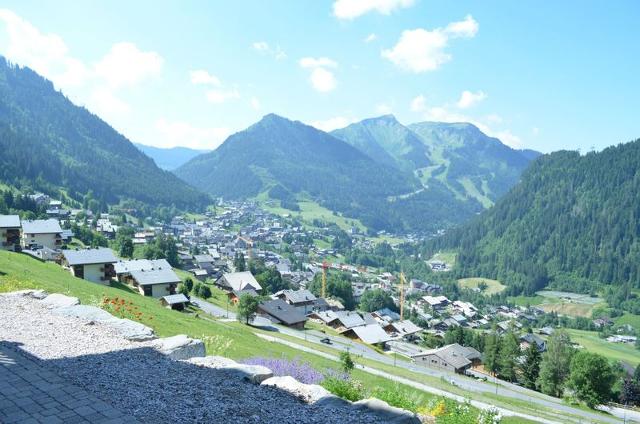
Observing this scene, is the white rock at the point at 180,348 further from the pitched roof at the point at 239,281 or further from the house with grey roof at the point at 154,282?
the pitched roof at the point at 239,281

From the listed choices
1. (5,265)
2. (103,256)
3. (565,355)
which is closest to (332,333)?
(565,355)

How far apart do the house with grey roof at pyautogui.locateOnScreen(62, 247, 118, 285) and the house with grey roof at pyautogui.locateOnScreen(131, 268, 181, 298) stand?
7.67 metres

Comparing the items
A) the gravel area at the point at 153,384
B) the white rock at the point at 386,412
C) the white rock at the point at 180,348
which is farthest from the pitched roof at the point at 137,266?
the white rock at the point at 386,412

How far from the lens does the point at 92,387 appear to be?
12047 millimetres

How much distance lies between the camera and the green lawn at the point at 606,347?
127 meters

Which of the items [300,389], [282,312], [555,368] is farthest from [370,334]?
[300,389]

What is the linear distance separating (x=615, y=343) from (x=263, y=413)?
169 metres

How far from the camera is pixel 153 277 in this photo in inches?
2724

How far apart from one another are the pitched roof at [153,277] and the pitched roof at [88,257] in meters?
9.20

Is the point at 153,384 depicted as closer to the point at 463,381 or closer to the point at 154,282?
the point at 154,282

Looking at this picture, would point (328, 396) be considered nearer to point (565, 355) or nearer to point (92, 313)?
point (92, 313)

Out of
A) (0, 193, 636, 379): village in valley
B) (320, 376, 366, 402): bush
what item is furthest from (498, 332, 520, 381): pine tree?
(320, 376, 366, 402): bush

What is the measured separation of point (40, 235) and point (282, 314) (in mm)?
42185

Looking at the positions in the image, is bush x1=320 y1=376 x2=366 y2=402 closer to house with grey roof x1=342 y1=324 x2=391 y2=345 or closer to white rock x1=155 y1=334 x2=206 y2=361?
Answer: white rock x1=155 y1=334 x2=206 y2=361
